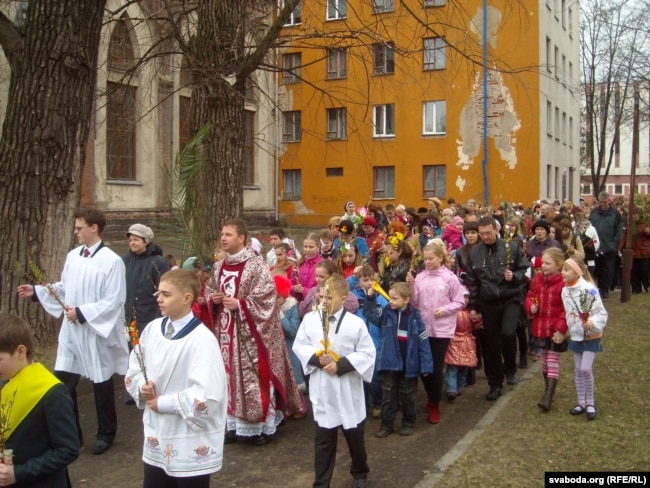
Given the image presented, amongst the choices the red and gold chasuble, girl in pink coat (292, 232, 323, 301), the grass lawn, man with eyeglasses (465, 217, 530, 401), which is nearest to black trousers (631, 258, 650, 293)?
the grass lawn

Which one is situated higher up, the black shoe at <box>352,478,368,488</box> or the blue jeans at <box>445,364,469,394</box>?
the blue jeans at <box>445,364,469,394</box>

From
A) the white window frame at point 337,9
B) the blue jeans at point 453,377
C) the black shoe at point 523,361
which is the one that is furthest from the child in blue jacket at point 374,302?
the white window frame at point 337,9

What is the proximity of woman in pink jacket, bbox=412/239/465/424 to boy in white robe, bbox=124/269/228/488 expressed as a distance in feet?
11.7

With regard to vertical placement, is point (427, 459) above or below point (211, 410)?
below

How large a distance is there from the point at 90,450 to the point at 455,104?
2984 cm

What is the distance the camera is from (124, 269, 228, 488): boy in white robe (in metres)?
3.71

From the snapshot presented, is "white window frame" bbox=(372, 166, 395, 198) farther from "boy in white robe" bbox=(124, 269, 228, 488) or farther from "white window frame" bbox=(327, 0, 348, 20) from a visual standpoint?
"boy in white robe" bbox=(124, 269, 228, 488)

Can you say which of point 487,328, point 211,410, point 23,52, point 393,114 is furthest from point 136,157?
point 211,410

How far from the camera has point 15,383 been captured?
10.7 feet

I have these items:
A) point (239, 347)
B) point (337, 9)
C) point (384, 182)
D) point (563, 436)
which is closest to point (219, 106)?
point (337, 9)

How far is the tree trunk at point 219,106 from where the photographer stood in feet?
32.1

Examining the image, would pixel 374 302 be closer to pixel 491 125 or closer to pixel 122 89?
pixel 122 89

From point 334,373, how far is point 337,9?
256 inches

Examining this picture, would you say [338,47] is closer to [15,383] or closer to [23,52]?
[23,52]
